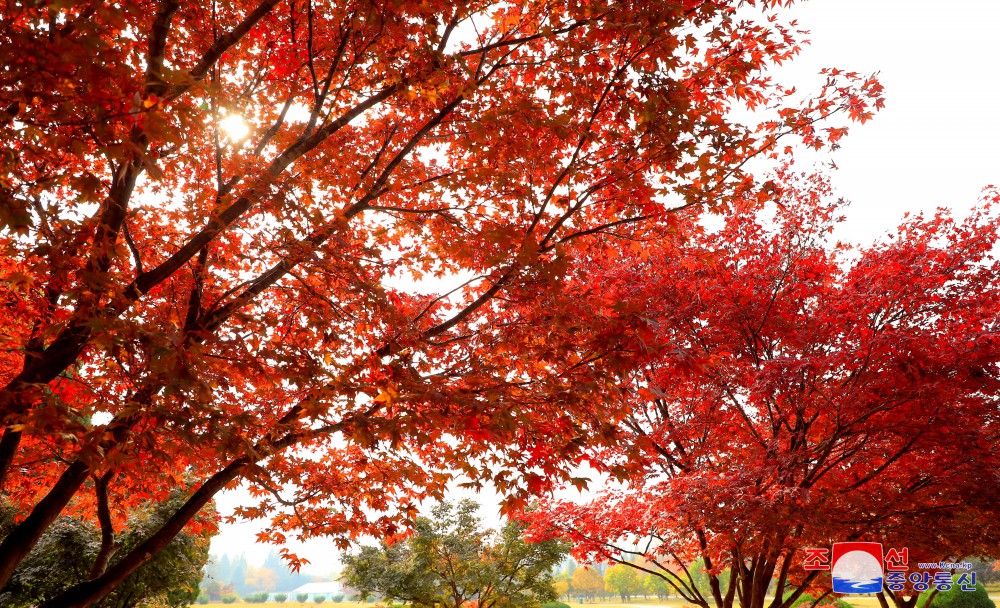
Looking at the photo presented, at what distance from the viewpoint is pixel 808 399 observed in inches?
251

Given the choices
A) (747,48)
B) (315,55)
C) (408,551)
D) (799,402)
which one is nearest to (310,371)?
(315,55)

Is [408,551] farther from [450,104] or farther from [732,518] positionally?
[450,104]

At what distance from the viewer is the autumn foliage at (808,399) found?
19.5ft

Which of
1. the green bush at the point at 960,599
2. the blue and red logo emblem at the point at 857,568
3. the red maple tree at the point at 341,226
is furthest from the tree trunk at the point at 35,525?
the green bush at the point at 960,599

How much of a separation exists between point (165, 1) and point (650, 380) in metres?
6.60

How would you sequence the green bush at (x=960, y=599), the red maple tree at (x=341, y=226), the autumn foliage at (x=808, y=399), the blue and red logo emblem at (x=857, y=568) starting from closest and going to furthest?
the red maple tree at (x=341, y=226), the autumn foliage at (x=808, y=399), the blue and red logo emblem at (x=857, y=568), the green bush at (x=960, y=599)

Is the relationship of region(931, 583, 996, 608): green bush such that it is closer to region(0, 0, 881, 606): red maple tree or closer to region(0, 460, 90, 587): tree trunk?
region(0, 0, 881, 606): red maple tree

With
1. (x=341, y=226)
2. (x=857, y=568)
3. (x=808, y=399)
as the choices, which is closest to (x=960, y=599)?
(x=857, y=568)

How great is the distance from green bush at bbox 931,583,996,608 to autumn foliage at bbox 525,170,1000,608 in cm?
956

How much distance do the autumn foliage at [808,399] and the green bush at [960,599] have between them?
9565 mm

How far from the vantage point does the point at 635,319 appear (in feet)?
12.0

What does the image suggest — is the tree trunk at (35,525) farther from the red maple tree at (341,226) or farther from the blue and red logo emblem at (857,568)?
the blue and red logo emblem at (857,568)

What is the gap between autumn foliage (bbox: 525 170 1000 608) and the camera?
5941 millimetres

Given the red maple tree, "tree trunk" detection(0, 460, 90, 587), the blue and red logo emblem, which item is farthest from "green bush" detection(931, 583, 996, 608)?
"tree trunk" detection(0, 460, 90, 587)
